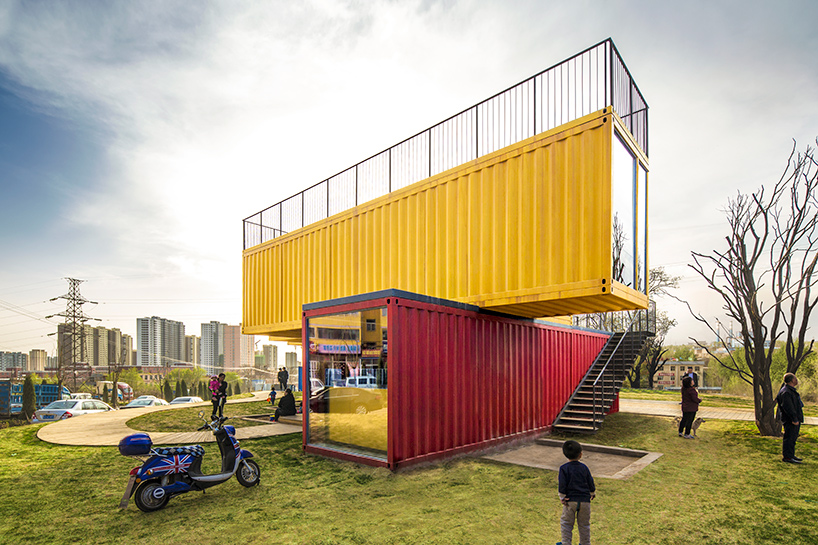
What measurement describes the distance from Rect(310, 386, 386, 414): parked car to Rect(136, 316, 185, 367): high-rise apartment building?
145 m

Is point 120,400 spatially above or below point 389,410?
below

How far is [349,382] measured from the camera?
41.5ft

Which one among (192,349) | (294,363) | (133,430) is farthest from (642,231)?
(192,349)

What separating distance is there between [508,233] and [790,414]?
6046 millimetres

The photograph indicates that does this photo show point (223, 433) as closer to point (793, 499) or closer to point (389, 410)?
point (389, 410)

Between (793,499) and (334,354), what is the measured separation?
901cm

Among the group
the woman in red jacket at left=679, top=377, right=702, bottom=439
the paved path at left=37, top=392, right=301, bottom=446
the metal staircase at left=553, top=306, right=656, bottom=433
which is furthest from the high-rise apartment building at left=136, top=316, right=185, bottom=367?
→ the woman in red jacket at left=679, top=377, right=702, bottom=439

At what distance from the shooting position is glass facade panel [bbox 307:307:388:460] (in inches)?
368

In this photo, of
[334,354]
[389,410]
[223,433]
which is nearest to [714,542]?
[389,410]

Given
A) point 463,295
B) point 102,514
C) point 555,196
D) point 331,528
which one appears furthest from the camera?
point 463,295

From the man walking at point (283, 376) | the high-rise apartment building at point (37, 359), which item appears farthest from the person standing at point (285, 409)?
the high-rise apartment building at point (37, 359)

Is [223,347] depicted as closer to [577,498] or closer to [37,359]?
[37,359]

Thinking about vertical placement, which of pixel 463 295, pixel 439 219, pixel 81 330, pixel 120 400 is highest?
pixel 439 219

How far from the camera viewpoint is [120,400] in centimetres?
5412
